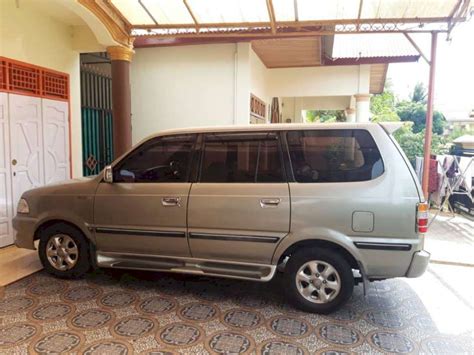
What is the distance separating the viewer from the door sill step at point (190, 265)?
11.8 ft

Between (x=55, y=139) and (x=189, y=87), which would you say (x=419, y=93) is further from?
(x=55, y=139)

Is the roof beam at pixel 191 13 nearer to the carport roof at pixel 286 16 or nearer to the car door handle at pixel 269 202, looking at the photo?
the carport roof at pixel 286 16

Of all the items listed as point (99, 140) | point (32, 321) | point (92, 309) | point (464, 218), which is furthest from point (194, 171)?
point (464, 218)

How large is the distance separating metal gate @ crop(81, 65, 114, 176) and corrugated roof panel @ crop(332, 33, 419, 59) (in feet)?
17.8

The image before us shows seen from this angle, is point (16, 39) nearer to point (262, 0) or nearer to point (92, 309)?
point (262, 0)

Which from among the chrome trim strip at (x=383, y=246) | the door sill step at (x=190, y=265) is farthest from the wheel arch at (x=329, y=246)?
the door sill step at (x=190, y=265)

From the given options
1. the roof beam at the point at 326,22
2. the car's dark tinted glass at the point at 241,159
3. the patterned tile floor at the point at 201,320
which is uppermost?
the roof beam at the point at 326,22

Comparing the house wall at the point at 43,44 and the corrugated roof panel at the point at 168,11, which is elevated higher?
the corrugated roof panel at the point at 168,11

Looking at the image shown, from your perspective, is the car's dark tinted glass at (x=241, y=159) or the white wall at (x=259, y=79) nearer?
the car's dark tinted glass at (x=241, y=159)

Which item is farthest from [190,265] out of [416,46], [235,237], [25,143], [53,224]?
[416,46]

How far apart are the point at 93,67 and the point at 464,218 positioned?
8761 millimetres

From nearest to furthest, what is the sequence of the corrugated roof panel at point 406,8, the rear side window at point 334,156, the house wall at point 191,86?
the rear side window at point 334,156 → the corrugated roof panel at point 406,8 → the house wall at point 191,86

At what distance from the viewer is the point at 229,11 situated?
5.53 metres

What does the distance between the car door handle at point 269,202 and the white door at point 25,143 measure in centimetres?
408
